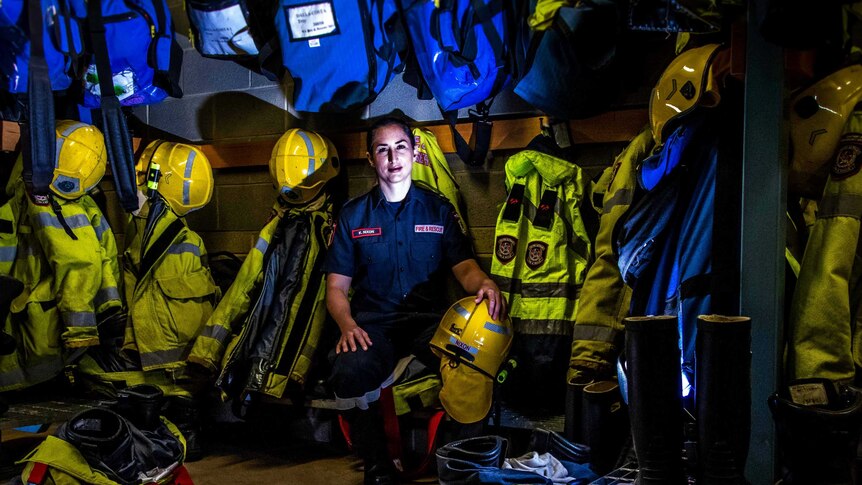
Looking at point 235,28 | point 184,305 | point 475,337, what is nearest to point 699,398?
point 475,337

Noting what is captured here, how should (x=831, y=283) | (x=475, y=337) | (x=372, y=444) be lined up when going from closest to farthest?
(x=831, y=283) → (x=475, y=337) → (x=372, y=444)

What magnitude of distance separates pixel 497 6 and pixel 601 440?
1.54m

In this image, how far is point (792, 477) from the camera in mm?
1562

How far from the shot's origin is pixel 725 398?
4.92 feet

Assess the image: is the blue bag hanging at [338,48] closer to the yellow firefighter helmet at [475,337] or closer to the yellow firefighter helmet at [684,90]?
the yellow firefighter helmet at [475,337]

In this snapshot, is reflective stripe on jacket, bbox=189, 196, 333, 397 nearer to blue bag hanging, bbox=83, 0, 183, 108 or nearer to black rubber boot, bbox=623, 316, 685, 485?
blue bag hanging, bbox=83, 0, 183, 108

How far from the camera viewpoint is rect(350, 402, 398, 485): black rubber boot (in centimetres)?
267

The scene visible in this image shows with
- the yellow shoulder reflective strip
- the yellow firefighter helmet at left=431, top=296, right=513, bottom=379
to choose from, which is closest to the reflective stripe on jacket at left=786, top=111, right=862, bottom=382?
the yellow shoulder reflective strip

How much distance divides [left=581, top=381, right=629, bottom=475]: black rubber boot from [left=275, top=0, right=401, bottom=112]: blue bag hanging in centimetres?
150

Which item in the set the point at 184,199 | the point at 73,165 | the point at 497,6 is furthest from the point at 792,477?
the point at 73,165

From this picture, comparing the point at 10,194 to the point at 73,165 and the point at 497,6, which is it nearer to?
the point at 73,165

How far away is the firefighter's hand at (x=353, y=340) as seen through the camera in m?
2.75

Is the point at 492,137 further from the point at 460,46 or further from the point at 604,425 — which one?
the point at 604,425

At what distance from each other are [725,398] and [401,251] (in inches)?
68.3
